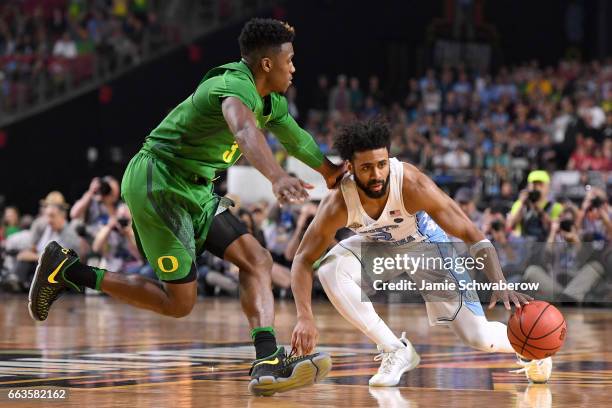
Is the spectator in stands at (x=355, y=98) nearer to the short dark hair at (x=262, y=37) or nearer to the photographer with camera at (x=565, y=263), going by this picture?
the photographer with camera at (x=565, y=263)

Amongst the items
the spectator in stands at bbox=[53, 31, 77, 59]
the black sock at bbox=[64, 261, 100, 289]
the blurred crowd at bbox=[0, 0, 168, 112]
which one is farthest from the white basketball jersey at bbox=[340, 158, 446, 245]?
the spectator in stands at bbox=[53, 31, 77, 59]

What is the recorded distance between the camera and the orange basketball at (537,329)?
739cm

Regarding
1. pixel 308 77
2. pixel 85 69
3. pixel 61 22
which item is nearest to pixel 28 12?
pixel 61 22

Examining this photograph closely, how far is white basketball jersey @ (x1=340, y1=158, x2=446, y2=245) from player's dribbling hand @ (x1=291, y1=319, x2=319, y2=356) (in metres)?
0.70

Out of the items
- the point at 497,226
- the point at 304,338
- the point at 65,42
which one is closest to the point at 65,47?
the point at 65,42

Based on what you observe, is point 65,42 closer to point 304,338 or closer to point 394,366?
point 394,366

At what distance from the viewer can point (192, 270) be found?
7484mm

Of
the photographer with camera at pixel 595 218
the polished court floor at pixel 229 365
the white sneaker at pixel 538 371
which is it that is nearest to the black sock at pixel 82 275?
the polished court floor at pixel 229 365

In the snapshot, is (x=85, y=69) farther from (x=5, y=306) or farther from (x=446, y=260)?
(x=446, y=260)

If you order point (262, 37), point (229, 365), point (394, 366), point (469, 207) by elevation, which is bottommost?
point (229, 365)

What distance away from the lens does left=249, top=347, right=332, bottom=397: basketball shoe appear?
689 cm

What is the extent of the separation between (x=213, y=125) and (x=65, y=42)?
61.3 ft

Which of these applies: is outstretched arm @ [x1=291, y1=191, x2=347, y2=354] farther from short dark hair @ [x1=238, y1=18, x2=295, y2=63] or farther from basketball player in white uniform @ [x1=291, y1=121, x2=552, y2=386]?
short dark hair @ [x1=238, y1=18, x2=295, y2=63]

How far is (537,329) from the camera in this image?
7.39m
